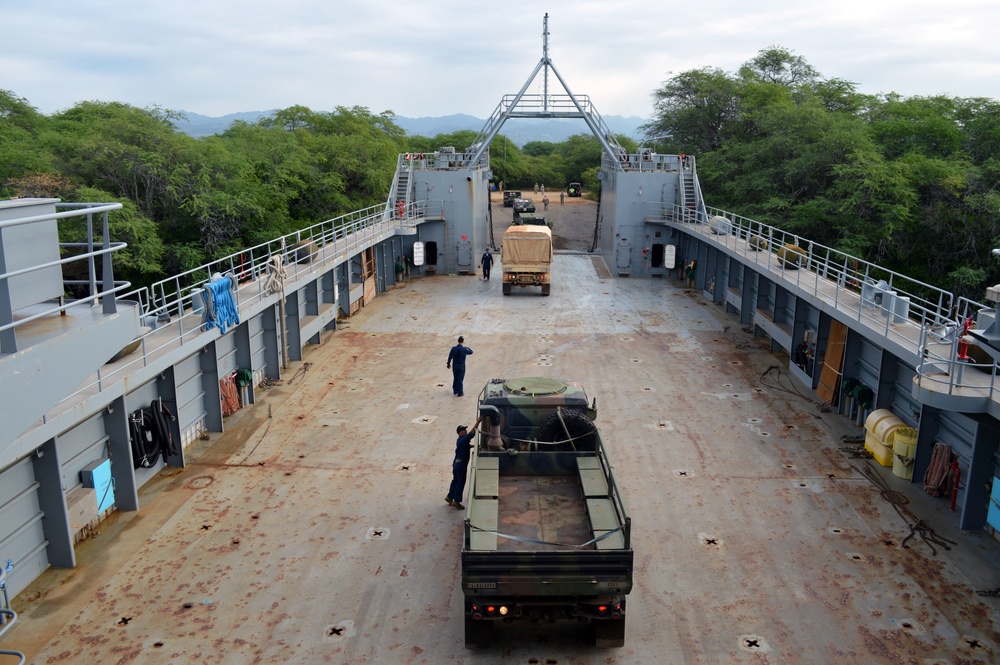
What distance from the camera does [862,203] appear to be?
33125 millimetres

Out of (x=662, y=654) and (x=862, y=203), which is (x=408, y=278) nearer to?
(x=862, y=203)

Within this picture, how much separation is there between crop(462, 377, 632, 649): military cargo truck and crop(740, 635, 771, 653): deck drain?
1455 millimetres

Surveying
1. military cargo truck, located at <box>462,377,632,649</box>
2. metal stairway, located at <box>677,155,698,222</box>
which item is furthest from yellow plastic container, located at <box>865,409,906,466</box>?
metal stairway, located at <box>677,155,698,222</box>

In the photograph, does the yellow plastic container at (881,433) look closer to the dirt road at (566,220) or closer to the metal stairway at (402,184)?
the metal stairway at (402,184)

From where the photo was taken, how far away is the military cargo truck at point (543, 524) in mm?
8117

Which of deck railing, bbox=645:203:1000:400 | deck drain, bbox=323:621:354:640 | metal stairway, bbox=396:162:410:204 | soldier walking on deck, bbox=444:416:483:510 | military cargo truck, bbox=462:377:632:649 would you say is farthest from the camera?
metal stairway, bbox=396:162:410:204

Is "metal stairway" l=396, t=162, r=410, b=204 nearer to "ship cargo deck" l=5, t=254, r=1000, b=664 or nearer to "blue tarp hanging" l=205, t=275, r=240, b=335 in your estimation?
"ship cargo deck" l=5, t=254, r=1000, b=664

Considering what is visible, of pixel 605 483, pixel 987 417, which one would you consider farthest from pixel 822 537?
pixel 605 483

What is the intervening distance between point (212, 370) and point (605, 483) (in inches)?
358

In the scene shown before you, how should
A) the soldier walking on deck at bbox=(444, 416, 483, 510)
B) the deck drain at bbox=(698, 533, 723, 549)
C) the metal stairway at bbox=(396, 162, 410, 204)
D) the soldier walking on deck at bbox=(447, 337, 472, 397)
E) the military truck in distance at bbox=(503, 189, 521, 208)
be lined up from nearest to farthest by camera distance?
the deck drain at bbox=(698, 533, 723, 549) → the soldier walking on deck at bbox=(444, 416, 483, 510) → the soldier walking on deck at bbox=(447, 337, 472, 397) → the metal stairway at bbox=(396, 162, 410, 204) → the military truck in distance at bbox=(503, 189, 521, 208)

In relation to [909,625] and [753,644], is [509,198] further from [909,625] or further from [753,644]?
[753,644]

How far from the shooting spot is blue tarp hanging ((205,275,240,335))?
14.7 m

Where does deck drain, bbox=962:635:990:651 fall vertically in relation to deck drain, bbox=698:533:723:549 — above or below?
above

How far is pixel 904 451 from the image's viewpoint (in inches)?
531
